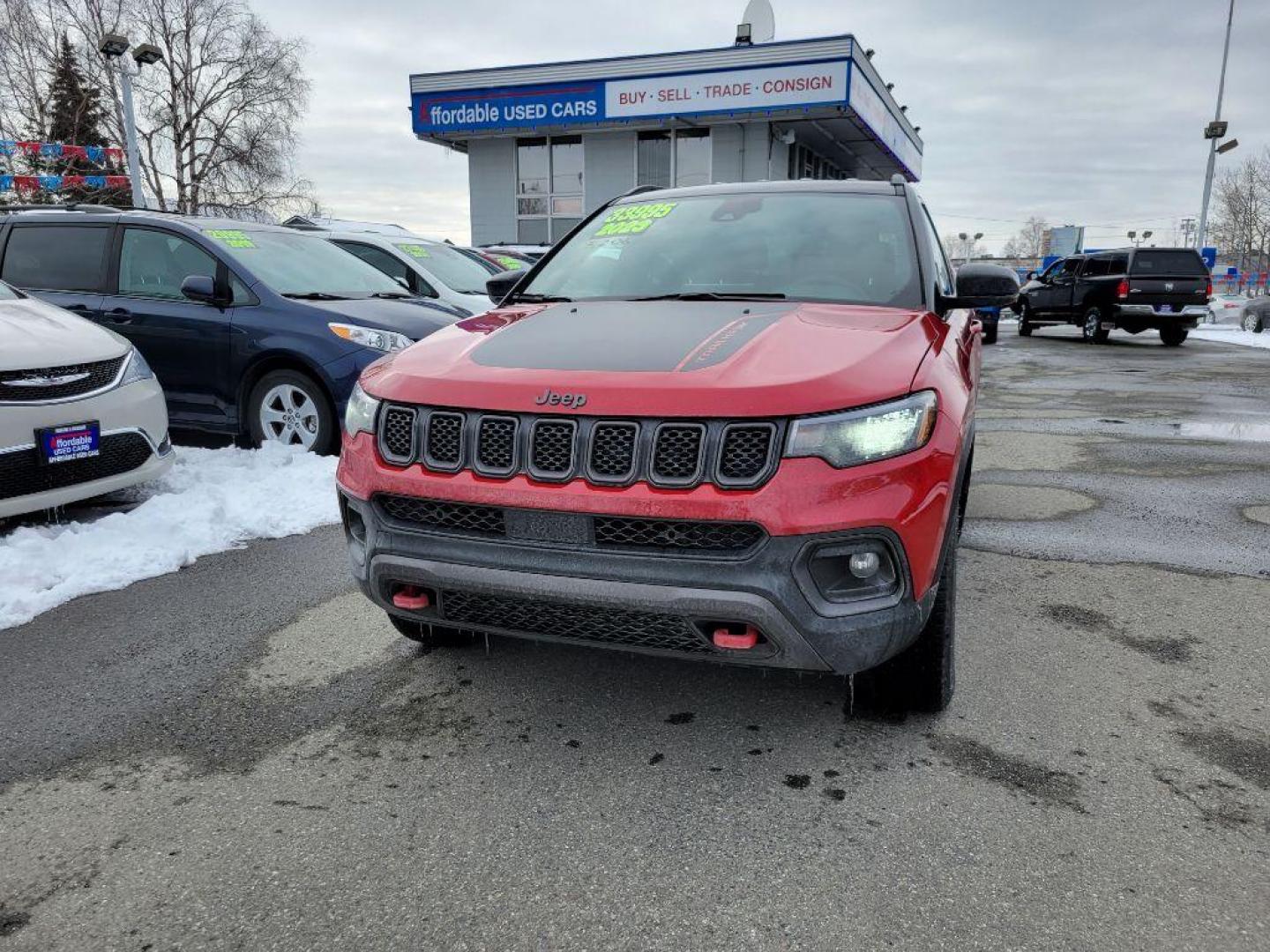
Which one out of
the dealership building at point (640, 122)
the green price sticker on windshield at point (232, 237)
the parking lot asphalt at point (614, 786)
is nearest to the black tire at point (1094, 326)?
the dealership building at point (640, 122)

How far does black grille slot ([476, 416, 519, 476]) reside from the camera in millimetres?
2393

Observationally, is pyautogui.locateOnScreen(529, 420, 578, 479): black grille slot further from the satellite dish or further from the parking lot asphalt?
the satellite dish

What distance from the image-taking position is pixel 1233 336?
22109mm

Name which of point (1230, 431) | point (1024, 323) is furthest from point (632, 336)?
point (1024, 323)

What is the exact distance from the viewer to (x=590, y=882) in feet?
6.66

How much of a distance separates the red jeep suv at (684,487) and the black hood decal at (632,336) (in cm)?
1

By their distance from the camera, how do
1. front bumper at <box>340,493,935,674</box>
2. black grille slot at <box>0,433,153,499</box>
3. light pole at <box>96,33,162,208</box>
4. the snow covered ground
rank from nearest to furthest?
1. front bumper at <box>340,493,935,674</box>
2. black grille slot at <box>0,433,153,499</box>
3. light pole at <box>96,33,162,208</box>
4. the snow covered ground

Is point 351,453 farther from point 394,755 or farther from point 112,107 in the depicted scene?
point 112,107

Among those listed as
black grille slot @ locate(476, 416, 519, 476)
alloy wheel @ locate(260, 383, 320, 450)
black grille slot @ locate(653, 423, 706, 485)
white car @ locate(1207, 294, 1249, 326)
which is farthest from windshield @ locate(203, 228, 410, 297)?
white car @ locate(1207, 294, 1249, 326)

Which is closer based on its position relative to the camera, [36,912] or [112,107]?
[36,912]

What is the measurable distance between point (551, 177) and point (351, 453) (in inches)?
961

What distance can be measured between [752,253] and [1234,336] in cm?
2369

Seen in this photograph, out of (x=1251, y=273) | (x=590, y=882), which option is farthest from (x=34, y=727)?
(x=1251, y=273)

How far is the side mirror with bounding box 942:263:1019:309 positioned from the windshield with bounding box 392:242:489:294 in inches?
281
